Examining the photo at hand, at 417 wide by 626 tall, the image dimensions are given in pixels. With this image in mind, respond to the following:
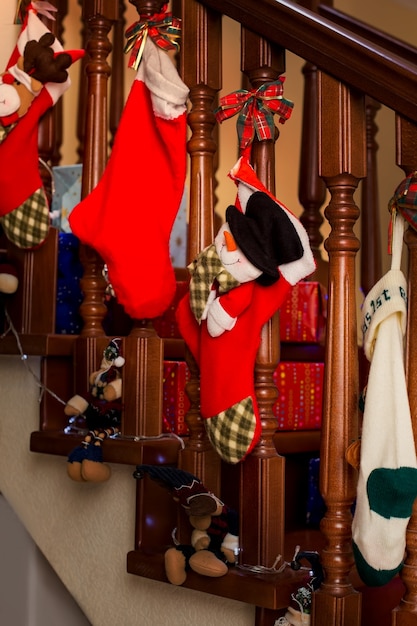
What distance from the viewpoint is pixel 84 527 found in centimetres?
163

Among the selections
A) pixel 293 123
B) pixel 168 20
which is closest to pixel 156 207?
pixel 168 20

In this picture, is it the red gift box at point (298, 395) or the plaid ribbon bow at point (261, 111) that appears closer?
the plaid ribbon bow at point (261, 111)

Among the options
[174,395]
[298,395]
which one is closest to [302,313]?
[298,395]

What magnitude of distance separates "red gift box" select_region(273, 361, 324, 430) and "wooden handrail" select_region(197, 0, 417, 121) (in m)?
0.74

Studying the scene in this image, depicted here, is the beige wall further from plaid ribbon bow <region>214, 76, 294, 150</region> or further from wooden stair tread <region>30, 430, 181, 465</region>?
plaid ribbon bow <region>214, 76, 294, 150</region>

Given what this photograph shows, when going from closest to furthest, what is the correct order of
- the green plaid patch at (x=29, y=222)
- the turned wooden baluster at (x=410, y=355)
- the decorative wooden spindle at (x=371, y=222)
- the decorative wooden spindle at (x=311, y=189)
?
1. the turned wooden baluster at (x=410, y=355)
2. the green plaid patch at (x=29, y=222)
3. the decorative wooden spindle at (x=311, y=189)
4. the decorative wooden spindle at (x=371, y=222)

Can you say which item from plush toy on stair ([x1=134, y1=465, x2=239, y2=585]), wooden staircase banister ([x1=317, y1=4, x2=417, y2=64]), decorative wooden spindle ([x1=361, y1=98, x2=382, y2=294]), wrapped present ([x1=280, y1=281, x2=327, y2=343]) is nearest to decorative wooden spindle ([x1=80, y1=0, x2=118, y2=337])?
plush toy on stair ([x1=134, y1=465, x2=239, y2=585])

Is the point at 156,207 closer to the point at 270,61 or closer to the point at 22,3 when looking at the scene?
the point at 270,61

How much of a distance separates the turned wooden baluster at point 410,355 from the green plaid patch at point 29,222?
847 mm

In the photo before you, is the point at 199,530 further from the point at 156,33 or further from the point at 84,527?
the point at 156,33

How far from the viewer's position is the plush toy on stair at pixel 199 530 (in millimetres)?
1334

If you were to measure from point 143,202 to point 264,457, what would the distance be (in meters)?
0.53

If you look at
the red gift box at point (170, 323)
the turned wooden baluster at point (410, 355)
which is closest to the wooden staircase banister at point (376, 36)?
the red gift box at point (170, 323)

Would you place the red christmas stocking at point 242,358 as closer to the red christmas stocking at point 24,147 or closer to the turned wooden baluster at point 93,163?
the turned wooden baluster at point 93,163
